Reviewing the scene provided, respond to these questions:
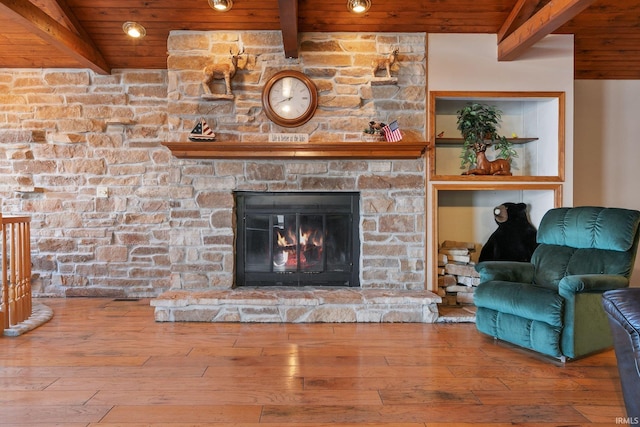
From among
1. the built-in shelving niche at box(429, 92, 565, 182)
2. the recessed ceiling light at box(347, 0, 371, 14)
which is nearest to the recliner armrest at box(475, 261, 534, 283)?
the built-in shelving niche at box(429, 92, 565, 182)

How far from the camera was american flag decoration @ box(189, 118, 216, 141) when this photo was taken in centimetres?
359

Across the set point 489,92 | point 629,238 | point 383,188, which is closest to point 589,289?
point 629,238

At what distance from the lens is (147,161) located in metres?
4.37

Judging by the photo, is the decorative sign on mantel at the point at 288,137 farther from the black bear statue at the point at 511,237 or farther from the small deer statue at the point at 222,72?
the black bear statue at the point at 511,237

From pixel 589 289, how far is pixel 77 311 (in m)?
4.19

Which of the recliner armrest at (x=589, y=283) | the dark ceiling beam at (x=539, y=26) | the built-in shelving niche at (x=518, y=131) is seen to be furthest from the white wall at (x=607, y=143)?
the recliner armrest at (x=589, y=283)

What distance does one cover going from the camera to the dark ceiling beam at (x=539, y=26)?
2.82 m

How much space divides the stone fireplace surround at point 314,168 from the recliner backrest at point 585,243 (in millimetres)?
1041

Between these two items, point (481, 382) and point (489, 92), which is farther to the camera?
point (489, 92)

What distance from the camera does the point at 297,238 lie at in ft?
12.8

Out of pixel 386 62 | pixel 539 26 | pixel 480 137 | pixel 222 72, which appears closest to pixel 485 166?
pixel 480 137

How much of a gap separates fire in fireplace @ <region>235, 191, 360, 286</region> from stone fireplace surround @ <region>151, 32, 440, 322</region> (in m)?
0.12

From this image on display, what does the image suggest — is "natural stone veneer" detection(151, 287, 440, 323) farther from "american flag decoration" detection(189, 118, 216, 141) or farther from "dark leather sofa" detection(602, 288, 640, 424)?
"dark leather sofa" detection(602, 288, 640, 424)

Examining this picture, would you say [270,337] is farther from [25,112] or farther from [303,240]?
[25,112]
